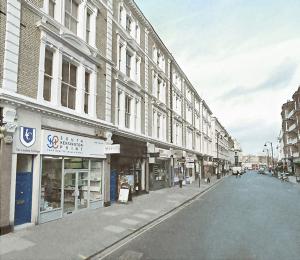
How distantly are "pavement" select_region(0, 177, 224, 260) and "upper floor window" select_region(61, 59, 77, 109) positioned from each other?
213 inches

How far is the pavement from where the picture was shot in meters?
8.46

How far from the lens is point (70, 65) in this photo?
15.2 metres

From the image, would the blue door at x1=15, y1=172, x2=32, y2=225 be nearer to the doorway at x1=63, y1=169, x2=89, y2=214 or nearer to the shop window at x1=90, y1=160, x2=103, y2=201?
the doorway at x1=63, y1=169, x2=89, y2=214

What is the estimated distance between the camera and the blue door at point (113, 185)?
18642 mm

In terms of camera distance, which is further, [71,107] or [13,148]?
[71,107]

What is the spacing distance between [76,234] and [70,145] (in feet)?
15.8

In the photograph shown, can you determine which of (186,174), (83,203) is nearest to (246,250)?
(83,203)

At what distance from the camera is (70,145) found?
14.2 m

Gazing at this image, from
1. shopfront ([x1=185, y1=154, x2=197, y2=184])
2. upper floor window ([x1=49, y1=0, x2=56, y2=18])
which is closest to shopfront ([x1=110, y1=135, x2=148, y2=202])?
upper floor window ([x1=49, y1=0, x2=56, y2=18])

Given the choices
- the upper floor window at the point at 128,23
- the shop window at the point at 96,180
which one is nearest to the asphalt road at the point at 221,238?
the shop window at the point at 96,180

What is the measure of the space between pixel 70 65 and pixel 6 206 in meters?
7.57

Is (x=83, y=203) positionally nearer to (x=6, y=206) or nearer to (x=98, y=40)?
(x=6, y=206)

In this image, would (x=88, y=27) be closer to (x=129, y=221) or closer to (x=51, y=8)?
(x=51, y=8)

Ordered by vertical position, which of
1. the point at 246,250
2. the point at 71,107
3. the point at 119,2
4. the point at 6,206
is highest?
the point at 119,2
